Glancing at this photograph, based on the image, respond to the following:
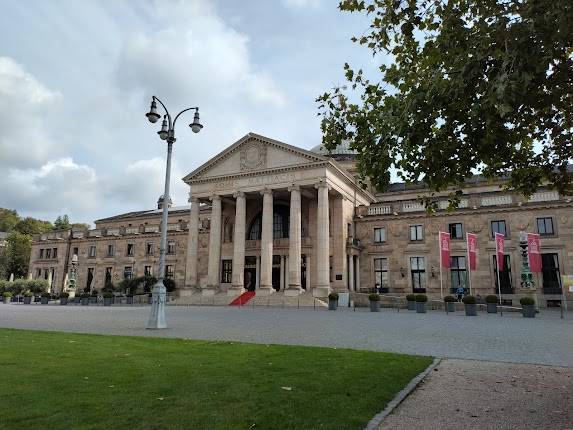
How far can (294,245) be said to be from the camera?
4316cm

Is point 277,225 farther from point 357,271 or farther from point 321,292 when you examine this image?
point 321,292

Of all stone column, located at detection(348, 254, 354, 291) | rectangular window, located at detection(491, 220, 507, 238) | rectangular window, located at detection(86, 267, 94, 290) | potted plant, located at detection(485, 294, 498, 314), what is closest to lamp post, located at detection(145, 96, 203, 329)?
potted plant, located at detection(485, 294, 498, 314)

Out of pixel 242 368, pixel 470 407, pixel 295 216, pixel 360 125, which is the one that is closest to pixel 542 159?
pixel 360 125

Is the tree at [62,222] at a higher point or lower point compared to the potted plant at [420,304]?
higher

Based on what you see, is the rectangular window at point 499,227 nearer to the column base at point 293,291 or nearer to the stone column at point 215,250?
the column base at point 293,291

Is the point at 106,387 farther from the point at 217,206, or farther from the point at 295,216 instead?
the point at 217,206

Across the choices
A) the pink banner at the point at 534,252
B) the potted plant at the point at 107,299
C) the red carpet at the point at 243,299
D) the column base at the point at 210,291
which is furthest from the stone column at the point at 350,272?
the potted plant at the point at 107,299

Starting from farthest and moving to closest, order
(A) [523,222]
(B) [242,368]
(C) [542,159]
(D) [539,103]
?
(A) [523,222] → (C) [542,159] → (B) [242,368] → (D) [539,103]

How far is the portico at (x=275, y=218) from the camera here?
43094 millimetres

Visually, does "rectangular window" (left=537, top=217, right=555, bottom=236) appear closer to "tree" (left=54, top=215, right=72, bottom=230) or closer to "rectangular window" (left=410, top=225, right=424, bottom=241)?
"rectangular window" (left=410, top=225, right=424, bottom=241)

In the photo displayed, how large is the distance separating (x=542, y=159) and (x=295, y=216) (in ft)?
111

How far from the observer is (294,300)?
39.5 meters

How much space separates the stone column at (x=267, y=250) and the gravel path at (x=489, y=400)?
34.1 meters

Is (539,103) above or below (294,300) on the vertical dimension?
above
